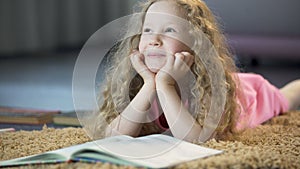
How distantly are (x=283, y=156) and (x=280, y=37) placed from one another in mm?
2327

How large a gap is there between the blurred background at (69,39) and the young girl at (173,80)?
0.47 ft

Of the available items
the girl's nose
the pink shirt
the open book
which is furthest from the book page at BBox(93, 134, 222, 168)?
the pink shirt

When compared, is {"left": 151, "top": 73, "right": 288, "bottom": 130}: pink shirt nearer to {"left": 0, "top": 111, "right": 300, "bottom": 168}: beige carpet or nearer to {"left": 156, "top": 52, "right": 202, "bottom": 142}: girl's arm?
{"left": 0, "top": 111, "right": 300, "bottom": 168}: beige carpet

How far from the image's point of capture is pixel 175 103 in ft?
4.32

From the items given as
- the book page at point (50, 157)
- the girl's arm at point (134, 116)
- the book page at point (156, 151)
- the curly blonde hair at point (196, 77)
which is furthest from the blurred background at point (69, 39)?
the book page at point (50, 157)

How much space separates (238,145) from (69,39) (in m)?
3.72

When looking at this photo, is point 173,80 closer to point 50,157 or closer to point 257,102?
point 50,157

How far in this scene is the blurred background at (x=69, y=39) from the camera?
2.76m

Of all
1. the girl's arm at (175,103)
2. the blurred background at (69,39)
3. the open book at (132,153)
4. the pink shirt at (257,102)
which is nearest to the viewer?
the open book at (132,153)

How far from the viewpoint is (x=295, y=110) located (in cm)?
201

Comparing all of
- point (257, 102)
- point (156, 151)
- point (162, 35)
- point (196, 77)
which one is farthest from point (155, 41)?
point (257, 102)

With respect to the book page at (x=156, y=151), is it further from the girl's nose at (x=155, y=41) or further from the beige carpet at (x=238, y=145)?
the girl's nose at (x=155, y=41)

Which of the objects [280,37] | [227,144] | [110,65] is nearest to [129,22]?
[110,65]

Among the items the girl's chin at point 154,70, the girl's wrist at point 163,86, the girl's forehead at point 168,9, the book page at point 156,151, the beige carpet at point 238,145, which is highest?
the girl's forehead at point 168,9
